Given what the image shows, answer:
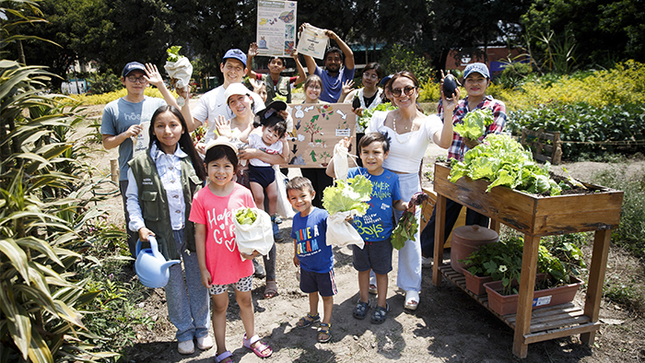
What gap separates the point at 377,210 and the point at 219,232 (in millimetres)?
1405

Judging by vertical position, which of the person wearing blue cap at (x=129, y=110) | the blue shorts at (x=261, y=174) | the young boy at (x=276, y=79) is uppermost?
the young boy at (x=276, y=79)

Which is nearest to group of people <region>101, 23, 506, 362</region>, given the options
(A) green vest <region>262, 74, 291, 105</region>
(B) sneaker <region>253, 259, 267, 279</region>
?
(B) sneaker <region>253, 259, 267, 279</region>

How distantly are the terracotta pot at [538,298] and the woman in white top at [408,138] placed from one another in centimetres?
76

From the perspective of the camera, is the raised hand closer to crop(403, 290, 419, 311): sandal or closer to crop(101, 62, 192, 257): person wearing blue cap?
crop(101, 62, 192, 257): person wearing blue cap

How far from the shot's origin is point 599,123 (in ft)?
31.0

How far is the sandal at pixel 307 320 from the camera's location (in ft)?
12.0

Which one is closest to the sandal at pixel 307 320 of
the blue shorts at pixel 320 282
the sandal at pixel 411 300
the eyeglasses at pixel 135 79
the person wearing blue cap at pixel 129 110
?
the blue shorts at pixel 320 282

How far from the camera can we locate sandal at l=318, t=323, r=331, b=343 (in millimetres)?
3398

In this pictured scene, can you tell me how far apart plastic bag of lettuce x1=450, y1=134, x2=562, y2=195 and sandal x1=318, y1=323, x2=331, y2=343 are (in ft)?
5.61

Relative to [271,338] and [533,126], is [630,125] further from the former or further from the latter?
[271,338]

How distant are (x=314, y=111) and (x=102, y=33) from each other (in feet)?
110

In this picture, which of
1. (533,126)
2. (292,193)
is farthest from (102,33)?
(292,193)

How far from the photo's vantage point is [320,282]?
3375mm

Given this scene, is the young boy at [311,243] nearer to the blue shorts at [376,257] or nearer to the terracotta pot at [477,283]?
the blue shorts at [376,257]
